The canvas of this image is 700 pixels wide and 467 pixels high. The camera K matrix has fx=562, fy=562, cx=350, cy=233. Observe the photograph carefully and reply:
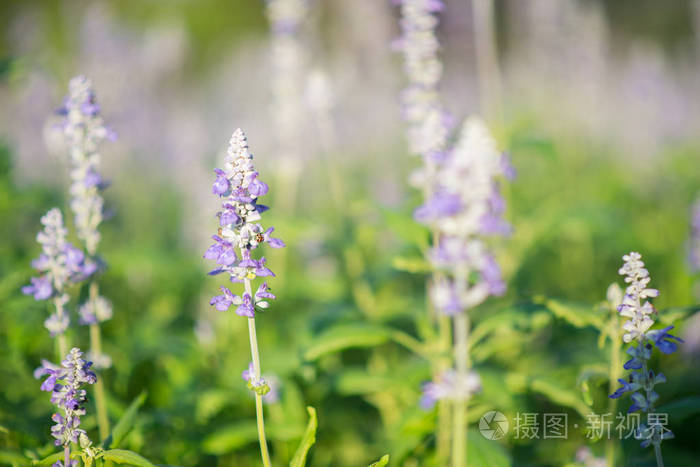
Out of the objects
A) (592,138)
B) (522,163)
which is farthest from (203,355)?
(592,138)

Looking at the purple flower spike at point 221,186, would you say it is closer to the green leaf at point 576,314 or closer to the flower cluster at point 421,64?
the flower cluster at point 421,64

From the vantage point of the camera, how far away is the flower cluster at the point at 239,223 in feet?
7.98

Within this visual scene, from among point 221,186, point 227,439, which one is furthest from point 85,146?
point 227,439

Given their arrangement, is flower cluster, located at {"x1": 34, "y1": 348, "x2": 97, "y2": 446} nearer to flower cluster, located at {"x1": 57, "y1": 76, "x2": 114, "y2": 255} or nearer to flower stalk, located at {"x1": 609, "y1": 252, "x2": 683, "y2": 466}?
flower cluster, located at {"x1": 57, "y1": 76, "x2": 114, "y2": 255}

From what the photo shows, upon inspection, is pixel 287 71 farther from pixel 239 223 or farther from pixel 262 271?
pixel 262 271

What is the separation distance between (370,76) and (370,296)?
8.89 meters

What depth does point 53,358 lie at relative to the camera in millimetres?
4750

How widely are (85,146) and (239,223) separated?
1.44 meters

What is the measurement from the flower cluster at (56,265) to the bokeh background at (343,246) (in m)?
0.69

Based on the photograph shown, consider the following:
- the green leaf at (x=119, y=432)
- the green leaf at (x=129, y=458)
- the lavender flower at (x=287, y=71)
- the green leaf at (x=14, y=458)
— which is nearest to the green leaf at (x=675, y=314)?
the green leaf at (x=129, y=458)

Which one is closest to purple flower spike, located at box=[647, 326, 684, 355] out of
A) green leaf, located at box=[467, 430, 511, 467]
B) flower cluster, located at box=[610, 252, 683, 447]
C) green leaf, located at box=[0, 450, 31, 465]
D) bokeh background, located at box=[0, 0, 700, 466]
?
flower cluster, located at box=[610, 252, 683, 447]

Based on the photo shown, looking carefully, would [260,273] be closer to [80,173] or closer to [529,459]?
[80,173]

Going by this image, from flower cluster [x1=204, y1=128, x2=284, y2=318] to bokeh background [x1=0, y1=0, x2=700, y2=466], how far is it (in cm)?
115

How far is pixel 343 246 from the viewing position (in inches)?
204
